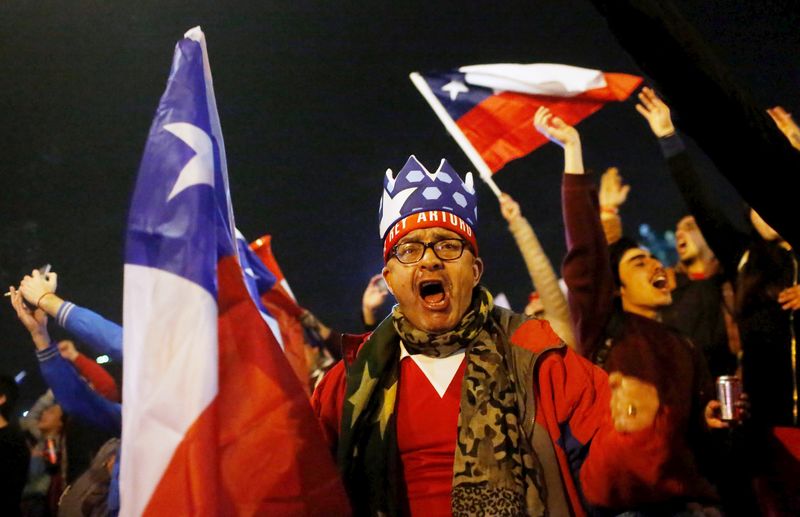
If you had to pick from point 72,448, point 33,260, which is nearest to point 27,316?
point 72,448

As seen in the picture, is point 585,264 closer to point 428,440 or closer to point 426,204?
point 426,204

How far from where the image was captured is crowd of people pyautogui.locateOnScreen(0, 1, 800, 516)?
9.80ft

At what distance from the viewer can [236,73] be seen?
15906 millimetres

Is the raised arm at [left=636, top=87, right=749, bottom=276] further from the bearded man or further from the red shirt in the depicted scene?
the red shirt

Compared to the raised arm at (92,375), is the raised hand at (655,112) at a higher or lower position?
higher

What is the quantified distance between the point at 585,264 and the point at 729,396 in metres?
1.05

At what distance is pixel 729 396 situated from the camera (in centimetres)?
413

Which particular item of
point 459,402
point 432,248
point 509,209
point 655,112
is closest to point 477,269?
point 432,248

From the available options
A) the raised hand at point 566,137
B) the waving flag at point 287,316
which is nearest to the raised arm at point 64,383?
the waving flag at point 287,316

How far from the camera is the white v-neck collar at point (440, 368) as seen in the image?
3293 mm

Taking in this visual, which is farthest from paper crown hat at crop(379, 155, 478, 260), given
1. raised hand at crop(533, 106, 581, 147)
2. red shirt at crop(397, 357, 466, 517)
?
raised hand at crop(533, 106, 581, 147)

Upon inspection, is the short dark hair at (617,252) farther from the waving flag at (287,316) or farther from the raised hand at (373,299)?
the waving flag at (287,316)

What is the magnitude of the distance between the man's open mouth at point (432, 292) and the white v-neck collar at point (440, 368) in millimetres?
248

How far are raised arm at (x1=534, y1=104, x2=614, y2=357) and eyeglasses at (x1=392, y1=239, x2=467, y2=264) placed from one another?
89 cm
